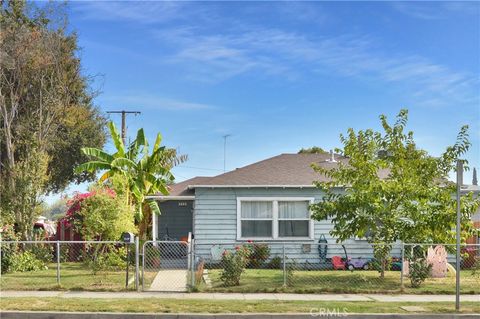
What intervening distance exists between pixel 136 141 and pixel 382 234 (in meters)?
10.8

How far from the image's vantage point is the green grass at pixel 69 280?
1388cm

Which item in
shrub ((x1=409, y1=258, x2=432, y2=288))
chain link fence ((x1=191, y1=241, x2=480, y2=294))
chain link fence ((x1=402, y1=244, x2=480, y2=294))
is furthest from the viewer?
shrub ((x1=409, y1=258, x2=432, y2=288))

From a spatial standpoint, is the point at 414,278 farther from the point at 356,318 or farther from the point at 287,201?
the point at 287,201

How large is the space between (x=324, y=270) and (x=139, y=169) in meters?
7.52

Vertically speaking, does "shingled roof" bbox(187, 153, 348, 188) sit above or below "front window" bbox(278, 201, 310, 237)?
above

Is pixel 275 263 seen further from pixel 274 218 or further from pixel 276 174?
pixel 276 174

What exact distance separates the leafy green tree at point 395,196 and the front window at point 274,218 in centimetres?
425

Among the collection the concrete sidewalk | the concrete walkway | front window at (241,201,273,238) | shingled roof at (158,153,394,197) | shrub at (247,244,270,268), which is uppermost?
shingled roof at (158,153,394,197)

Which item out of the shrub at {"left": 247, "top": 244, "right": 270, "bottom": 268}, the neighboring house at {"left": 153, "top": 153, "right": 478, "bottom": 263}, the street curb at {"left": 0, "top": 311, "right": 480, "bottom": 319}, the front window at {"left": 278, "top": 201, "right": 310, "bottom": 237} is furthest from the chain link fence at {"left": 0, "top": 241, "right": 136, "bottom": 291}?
the front window at {"left": 278, "top": 201, "right": 310, "bottom": 237}

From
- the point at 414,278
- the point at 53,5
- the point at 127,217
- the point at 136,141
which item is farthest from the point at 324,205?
the point at 53,5

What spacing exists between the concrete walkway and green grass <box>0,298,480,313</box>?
1901mm

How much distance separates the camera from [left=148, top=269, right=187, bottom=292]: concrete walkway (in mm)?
14066

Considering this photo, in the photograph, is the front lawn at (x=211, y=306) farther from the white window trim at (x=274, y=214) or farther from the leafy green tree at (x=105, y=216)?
the white window trim at (x=274, y=214)

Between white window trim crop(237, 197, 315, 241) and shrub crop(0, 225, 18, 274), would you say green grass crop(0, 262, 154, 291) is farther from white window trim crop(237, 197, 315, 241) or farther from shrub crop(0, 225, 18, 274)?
white window trim crop(237, 197, 315, 241)
